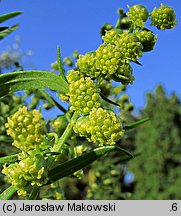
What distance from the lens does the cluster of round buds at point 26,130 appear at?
31.5 inches

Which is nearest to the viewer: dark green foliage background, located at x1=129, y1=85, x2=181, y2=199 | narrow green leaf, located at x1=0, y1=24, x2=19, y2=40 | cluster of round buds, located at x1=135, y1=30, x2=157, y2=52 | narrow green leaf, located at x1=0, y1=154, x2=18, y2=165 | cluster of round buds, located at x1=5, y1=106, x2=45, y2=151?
cluster of round buds, located at x1=5, y1=106, x2=45, y2=151

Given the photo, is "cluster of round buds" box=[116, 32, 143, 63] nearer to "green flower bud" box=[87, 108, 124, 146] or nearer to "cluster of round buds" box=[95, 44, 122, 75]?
"cluster of round buds" box=[95, 44, 122, 75]

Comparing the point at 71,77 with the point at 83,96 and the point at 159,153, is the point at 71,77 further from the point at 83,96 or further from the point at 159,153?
the point at 159,153

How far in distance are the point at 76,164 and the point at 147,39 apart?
33cm

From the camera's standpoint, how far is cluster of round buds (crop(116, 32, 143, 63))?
0.95m

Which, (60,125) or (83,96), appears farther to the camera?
(60,125)

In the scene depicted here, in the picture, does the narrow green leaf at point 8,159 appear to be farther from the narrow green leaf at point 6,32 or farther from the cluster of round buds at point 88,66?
the narrow green leaf at point 6,32

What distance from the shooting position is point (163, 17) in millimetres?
1059

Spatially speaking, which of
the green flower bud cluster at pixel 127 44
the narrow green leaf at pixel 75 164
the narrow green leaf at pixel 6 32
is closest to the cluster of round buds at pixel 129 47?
the green flower bud cluster at pixel 127 44

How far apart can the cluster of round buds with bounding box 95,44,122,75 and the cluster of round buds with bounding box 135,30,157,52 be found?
0.37 feet

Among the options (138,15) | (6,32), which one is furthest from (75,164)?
(6,32)

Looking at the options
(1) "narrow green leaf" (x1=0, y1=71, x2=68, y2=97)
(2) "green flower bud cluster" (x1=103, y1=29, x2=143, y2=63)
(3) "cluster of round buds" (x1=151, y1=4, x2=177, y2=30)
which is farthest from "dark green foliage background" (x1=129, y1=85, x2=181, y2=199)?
(1) "narrow green leaf" (x1=0, y1=71, x2=68, y2=97)
